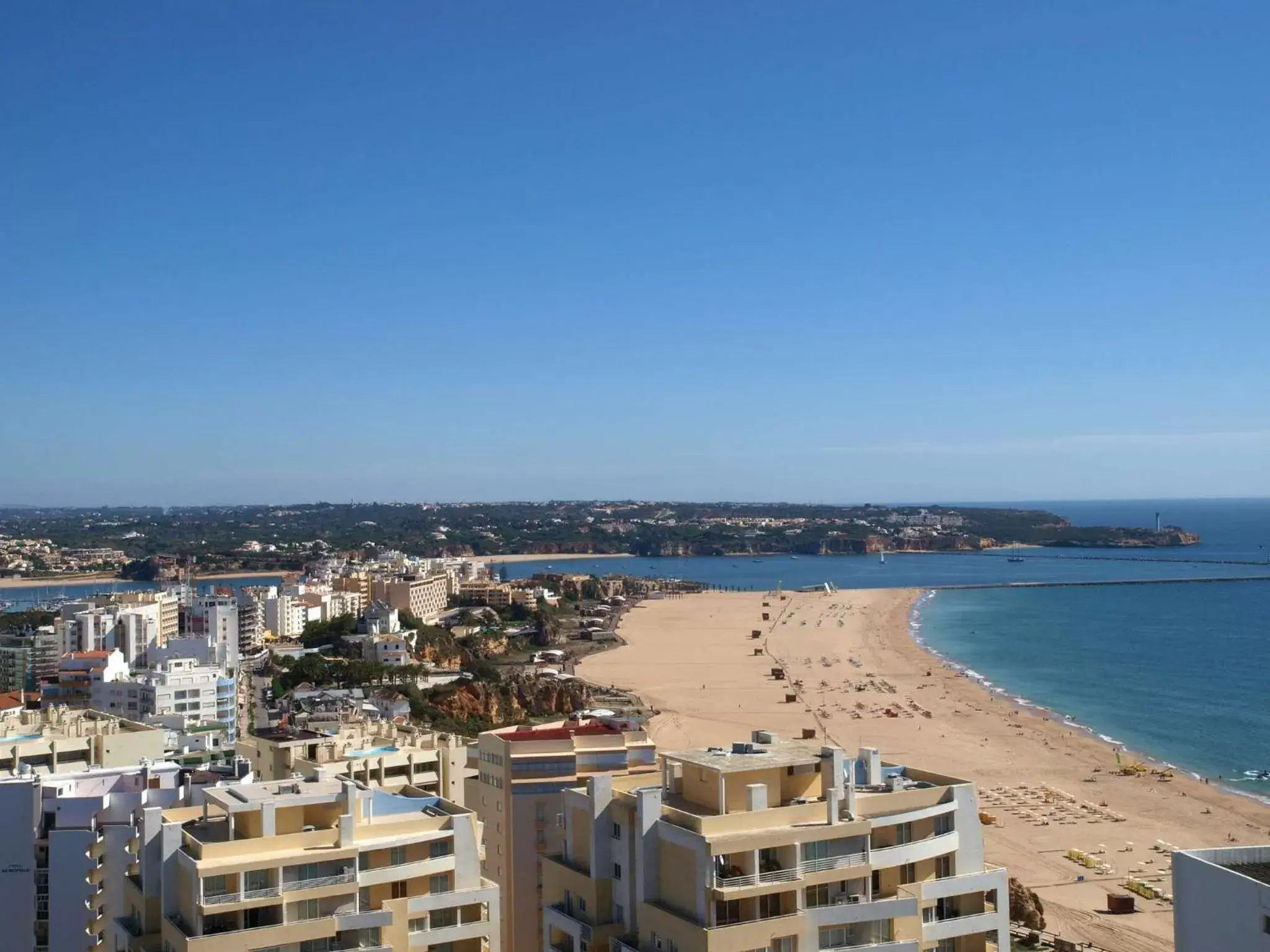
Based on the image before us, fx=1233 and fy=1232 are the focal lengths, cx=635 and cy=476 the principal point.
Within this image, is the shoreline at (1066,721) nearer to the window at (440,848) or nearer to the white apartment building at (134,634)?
the window at (440,848)

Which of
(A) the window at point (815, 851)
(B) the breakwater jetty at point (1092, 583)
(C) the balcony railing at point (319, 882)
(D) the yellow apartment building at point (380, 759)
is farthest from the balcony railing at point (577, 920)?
(B) the breakwater jetty at point (1092, 583)

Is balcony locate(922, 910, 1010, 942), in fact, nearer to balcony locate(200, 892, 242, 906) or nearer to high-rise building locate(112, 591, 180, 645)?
balcony locate(200, 892, 242, 906)

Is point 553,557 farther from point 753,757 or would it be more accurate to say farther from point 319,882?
point 319,882

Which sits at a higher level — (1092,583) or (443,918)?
(443,918)

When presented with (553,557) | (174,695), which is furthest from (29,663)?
(553,557)

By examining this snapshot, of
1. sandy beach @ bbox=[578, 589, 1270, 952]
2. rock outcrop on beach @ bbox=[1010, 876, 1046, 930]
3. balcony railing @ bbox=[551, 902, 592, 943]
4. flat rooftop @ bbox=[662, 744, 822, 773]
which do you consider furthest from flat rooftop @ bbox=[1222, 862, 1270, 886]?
sandy beach @ bbox=[578, 589, 1270, 952]

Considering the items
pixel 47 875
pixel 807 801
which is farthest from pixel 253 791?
pixel 807 801
